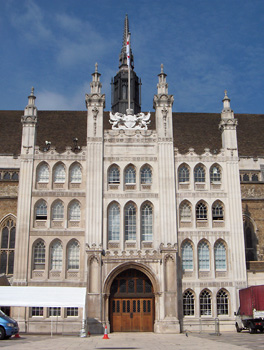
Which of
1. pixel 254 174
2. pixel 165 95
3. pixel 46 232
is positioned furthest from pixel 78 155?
pixel 254 174

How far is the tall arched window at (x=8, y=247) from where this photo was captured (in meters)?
39.3

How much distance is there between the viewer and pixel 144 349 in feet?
66.5

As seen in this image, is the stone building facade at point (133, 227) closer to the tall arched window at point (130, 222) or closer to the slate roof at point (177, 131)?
the tall arched window at point (130, 222)

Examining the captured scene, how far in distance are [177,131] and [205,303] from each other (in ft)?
68.1

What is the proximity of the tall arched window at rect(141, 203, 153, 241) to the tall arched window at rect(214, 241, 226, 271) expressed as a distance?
17.4 feet

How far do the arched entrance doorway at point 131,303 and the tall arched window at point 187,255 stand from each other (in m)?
3.13

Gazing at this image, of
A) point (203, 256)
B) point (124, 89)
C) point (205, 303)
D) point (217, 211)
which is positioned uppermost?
point (124, 89)

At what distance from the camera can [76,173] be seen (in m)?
36.1

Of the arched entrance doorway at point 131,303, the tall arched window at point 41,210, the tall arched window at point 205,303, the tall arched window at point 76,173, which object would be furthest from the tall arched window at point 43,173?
the tall arched window at point 205,303

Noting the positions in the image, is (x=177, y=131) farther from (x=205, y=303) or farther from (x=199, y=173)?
(x=205, y=303)

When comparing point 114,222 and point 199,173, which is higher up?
point 199,173

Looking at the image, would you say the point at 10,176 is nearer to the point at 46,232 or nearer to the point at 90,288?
the point at 46,232

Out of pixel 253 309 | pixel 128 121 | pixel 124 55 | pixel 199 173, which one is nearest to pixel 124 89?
pixel 124 55

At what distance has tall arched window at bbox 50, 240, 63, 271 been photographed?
112 feet
